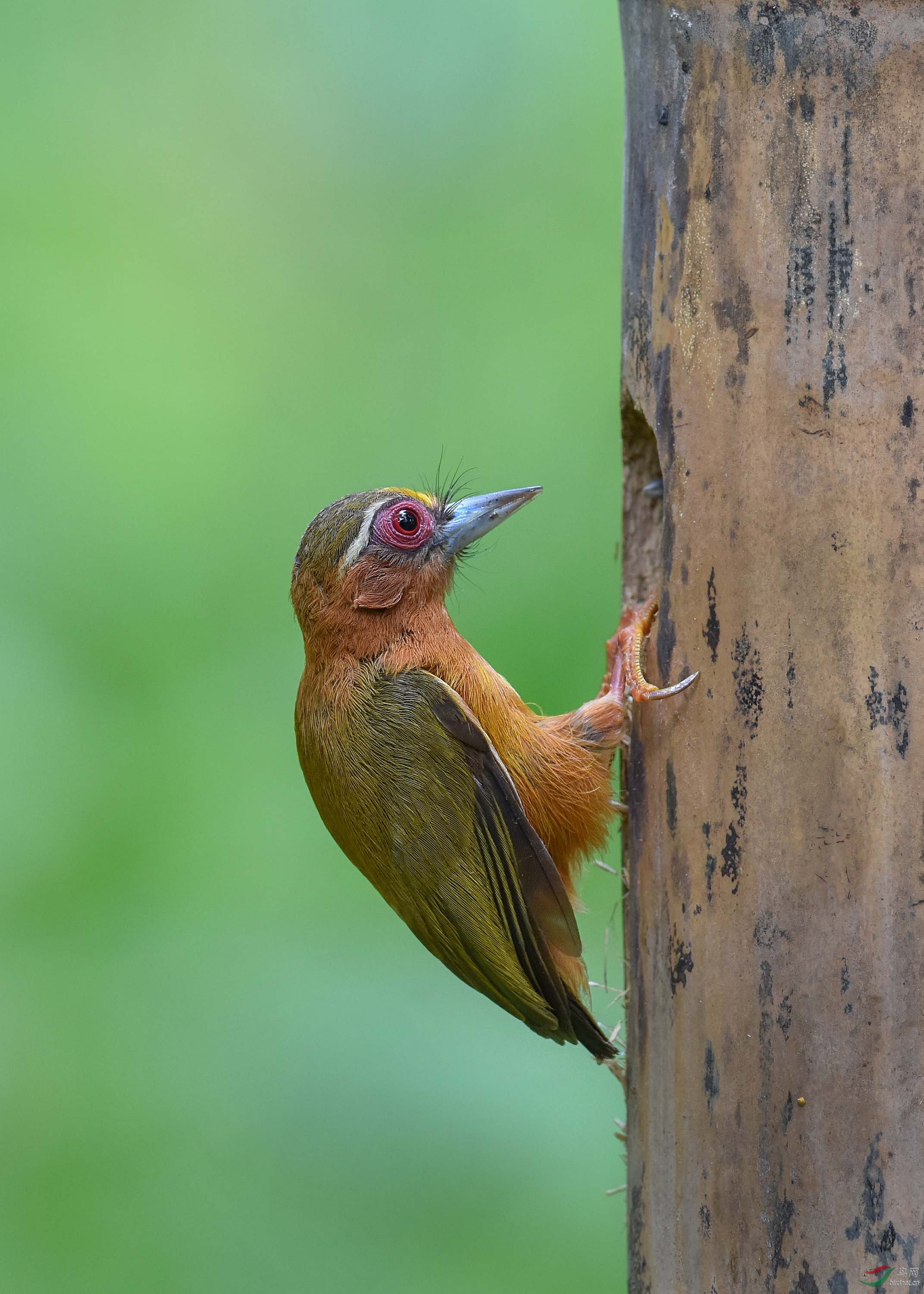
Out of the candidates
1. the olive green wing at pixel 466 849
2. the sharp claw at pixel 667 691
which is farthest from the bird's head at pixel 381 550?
the sharp claw at pixel 667 691

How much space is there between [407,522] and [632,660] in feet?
2.56

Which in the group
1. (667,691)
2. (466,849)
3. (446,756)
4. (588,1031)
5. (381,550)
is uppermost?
(381,550)

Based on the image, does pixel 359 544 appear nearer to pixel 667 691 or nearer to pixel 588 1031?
pixel 667 691

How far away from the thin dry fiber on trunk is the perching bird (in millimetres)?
517

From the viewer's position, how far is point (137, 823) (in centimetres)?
564

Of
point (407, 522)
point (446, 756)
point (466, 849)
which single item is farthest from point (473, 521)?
A: point (466, 849)

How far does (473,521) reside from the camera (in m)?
3.46

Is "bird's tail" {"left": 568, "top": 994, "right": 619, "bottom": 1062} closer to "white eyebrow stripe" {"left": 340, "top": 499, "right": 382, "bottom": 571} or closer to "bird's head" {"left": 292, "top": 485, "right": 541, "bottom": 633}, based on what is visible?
"bird's head" {"left": 292, "top": 485, "right": 541, "bottom": 633}

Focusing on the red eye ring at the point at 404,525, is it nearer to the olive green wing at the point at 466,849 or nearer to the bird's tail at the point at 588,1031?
the olive green wing at the point at 466,849

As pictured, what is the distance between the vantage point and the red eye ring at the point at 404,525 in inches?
132

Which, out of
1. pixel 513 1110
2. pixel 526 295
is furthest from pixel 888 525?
pixel 526 295

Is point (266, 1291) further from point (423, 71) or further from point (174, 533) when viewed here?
point (423, 71)

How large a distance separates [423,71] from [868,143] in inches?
166

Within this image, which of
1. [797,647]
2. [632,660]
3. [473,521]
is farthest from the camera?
[473,521]
